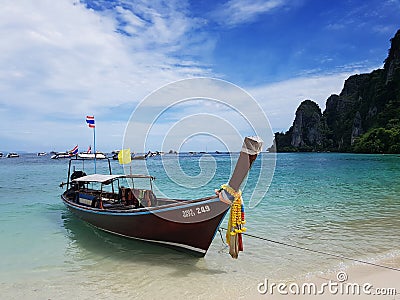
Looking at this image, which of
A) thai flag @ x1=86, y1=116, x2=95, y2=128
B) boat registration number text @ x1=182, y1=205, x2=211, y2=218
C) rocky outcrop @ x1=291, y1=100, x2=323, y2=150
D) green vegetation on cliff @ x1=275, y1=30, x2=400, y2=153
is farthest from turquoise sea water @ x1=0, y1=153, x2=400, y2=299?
rocky outcrop @ x1=291, y1=100, x2=323, y2=150

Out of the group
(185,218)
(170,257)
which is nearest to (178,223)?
(185,218)

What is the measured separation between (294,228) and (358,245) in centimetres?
269

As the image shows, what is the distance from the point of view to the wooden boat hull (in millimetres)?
7778

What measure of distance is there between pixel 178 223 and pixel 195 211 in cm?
64

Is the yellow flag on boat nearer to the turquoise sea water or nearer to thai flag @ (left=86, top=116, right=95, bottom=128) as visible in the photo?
the turquoise sea water

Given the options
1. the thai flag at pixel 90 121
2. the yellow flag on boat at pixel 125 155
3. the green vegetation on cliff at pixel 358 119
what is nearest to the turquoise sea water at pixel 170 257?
the yellow flag on boat at pixel 125 155

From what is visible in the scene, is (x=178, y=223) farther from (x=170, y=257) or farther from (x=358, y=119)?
(x=358, y=119)

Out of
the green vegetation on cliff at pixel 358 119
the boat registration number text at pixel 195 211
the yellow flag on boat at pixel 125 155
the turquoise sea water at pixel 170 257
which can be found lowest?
the turquoise sea water at pixel 170 257

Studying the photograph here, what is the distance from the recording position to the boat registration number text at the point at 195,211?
7727mm

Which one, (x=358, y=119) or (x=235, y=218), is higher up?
(x=358, y=119)

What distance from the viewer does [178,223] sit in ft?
26.7

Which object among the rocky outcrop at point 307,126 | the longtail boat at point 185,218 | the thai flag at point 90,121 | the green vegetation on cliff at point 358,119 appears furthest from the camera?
the rocky outcrop at point 307,126

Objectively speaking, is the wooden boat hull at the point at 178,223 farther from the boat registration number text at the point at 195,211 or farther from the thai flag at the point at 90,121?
the thai flag at the point at 90,121

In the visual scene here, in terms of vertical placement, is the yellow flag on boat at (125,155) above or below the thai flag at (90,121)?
below
